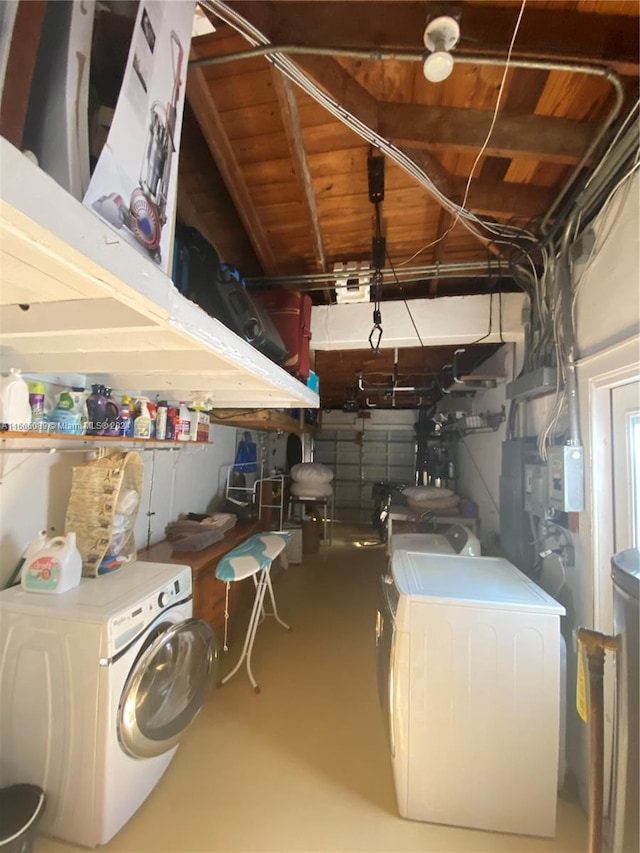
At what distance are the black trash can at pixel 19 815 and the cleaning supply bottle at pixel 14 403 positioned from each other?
141 centimetres

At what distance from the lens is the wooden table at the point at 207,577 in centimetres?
220

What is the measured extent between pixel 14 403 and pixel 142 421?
66 cm

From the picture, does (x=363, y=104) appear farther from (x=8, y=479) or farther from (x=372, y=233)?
(x=8, y=479)

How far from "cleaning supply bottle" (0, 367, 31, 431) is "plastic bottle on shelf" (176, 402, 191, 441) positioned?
0.96 m

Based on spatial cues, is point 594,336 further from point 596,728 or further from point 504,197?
point 596,728

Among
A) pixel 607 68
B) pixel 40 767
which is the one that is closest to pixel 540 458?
pixel 607 68

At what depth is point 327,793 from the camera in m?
1.51

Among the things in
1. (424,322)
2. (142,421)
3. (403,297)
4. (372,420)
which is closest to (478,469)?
(424,322)

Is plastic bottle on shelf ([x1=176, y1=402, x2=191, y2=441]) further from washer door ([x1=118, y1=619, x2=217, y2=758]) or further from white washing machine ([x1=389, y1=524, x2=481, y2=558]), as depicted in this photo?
white washing machine ([x1=389, y1=524, x2=481, y2=558])

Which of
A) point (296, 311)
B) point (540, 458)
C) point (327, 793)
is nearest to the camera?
point (327, 793)

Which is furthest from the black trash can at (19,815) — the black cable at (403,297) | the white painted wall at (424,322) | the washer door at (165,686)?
the black cable at (403,297)

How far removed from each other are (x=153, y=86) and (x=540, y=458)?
218 cm

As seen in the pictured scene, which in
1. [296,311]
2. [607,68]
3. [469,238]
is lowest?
[296,311]

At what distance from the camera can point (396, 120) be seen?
1.28 m
